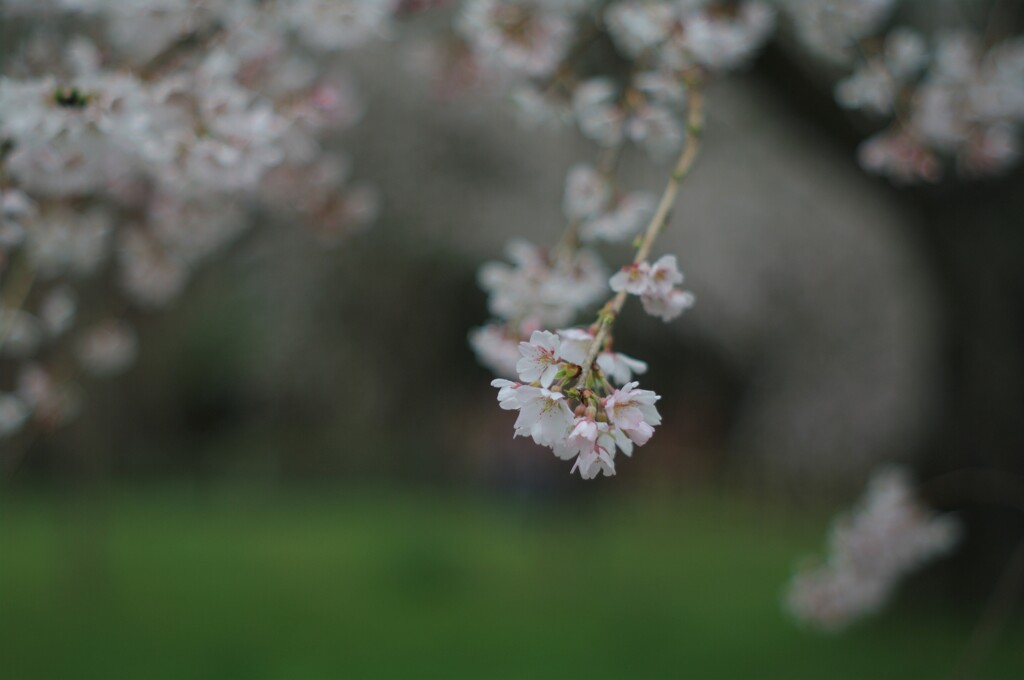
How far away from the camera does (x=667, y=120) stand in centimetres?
145

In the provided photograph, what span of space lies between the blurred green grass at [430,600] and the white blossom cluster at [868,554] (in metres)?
1.17

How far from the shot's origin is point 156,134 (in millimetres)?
1201

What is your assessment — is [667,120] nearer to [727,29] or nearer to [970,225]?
[727,29]

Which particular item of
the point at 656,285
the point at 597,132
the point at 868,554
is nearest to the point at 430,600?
the point at 868,554

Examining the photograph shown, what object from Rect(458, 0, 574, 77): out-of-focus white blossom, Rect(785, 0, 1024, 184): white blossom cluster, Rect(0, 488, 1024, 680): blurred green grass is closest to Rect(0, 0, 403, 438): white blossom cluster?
Rect(458, 0, 574, 77): out-of-focus white blossom

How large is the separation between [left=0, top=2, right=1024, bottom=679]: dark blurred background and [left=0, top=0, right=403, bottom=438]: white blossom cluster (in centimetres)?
67

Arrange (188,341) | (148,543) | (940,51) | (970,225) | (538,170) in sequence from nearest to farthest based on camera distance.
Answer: (940,51) < (970,225) < (148,543) < (538,170) < (188,341)

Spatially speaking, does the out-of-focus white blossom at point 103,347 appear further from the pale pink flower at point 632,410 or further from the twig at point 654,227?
the pale pink flower at point 632,410

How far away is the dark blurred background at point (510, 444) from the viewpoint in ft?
11.3

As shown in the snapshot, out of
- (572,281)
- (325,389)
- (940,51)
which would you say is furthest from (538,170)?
(572,281)

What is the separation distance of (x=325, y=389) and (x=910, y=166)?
7.29 metres

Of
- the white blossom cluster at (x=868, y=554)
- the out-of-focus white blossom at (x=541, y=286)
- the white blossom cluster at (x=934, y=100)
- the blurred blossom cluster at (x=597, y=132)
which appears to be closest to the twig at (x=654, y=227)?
the blurred blossom cluster at (x=597, y=132)

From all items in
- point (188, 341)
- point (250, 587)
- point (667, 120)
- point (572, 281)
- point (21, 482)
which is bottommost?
point (572, 281)

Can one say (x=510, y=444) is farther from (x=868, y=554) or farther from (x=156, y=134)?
(x=156, y=134)
